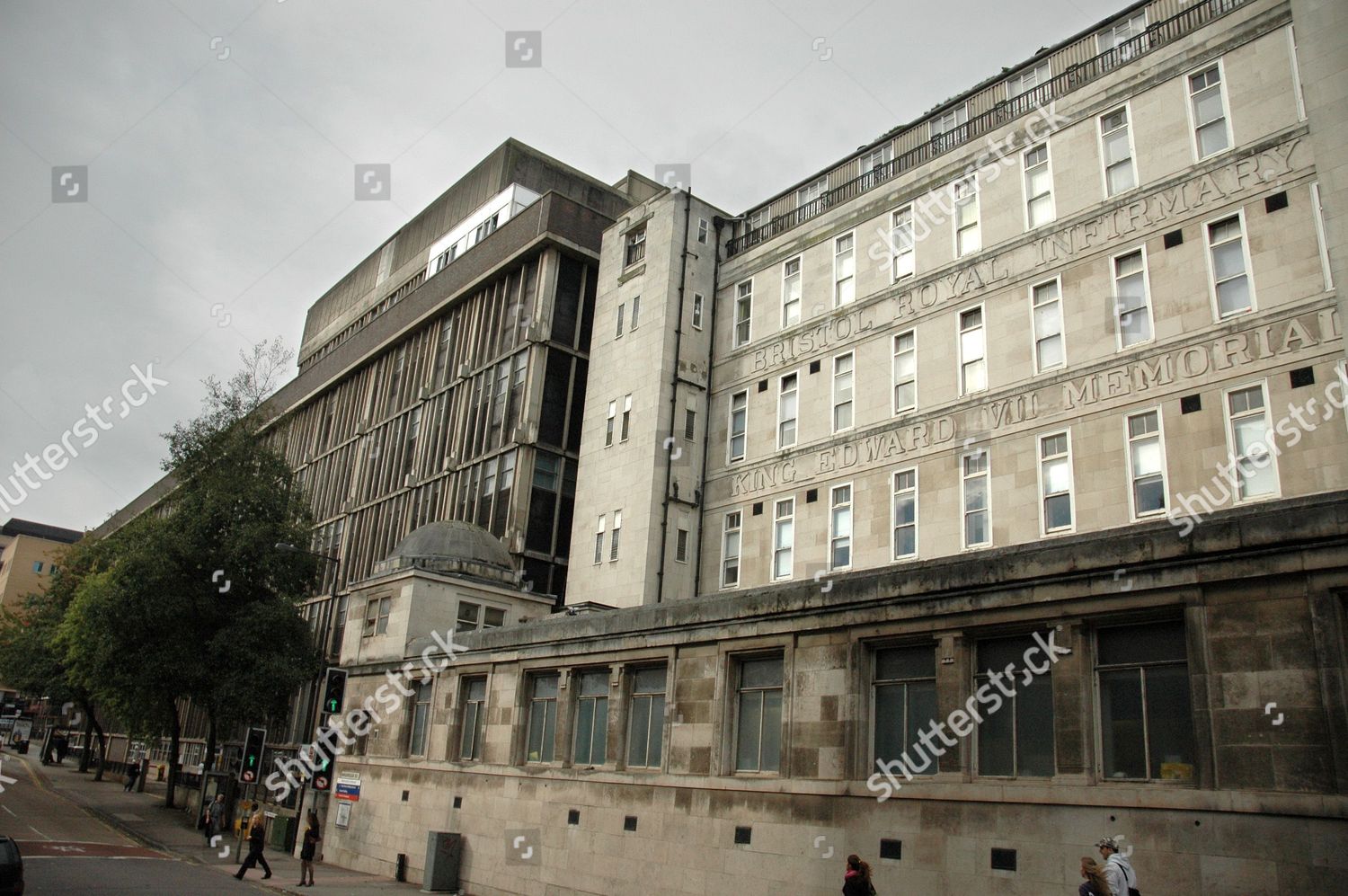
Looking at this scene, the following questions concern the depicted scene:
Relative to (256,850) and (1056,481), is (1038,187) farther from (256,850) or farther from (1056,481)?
(256,850)

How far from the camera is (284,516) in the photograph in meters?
45.8

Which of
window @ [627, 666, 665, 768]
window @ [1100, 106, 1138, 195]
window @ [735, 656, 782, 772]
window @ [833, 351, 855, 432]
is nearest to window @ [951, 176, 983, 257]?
window @ [1100, 106, 1138, 195]

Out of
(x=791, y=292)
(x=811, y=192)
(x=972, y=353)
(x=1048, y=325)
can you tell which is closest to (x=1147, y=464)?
(x=1048, y=325)

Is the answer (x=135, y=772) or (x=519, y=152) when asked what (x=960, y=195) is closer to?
(x=519, y=152)

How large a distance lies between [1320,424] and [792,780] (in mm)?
13162

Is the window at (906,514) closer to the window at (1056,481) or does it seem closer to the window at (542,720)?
the window at (1056,481)

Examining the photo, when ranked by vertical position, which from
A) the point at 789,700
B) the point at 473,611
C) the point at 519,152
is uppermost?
the point at 519,152

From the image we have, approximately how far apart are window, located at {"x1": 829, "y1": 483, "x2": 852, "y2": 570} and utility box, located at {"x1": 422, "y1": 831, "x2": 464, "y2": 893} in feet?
43.7

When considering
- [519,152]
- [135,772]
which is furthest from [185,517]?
[519,152]

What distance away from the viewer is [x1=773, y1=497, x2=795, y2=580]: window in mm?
32062

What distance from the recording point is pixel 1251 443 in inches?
850

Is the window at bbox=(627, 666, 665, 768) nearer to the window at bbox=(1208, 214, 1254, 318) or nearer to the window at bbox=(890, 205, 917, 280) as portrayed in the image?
the window at bbox=(890, 205, 917, 280)

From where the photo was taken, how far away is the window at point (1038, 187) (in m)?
27.0

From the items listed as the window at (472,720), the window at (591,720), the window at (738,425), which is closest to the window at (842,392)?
the window at (738,425)
